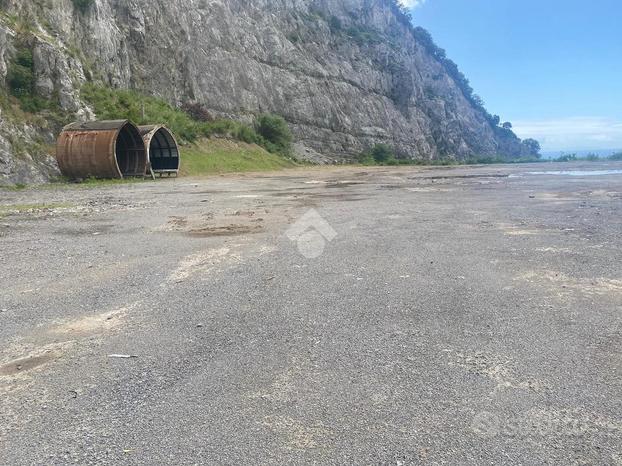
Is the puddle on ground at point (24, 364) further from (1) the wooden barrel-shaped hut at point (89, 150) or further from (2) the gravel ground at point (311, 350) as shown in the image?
(1) the wooden barrel-shaped hut at point (89, 150)

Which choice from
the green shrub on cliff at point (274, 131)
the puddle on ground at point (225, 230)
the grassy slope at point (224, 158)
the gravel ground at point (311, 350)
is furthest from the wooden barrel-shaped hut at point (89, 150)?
the green shrub on cliff at point (274, 131)

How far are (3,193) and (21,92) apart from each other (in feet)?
38.9

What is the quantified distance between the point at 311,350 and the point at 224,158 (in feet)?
137

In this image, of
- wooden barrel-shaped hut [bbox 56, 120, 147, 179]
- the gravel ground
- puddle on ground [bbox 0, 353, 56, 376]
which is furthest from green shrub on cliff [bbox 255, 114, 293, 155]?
puddle on ground [bbox 0, 353, 56, 376]

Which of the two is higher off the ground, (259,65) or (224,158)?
(259,65)

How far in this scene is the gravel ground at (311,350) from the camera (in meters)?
3.46

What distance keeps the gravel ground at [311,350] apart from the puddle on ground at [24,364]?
4 cm

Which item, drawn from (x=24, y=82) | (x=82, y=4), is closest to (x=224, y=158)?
(x=82, y=4)

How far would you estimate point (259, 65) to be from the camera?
69.7 meters

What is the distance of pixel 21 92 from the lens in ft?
99.7

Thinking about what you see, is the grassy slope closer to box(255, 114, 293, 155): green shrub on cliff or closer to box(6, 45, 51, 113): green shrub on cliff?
box(255, 114, 293, 155): green shrub on cliff

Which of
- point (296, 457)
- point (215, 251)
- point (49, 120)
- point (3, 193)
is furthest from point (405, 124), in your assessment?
point (296, 457)

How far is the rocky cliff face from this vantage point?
3309cm

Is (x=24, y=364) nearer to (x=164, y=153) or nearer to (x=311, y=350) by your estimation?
(x=311, y=350)
